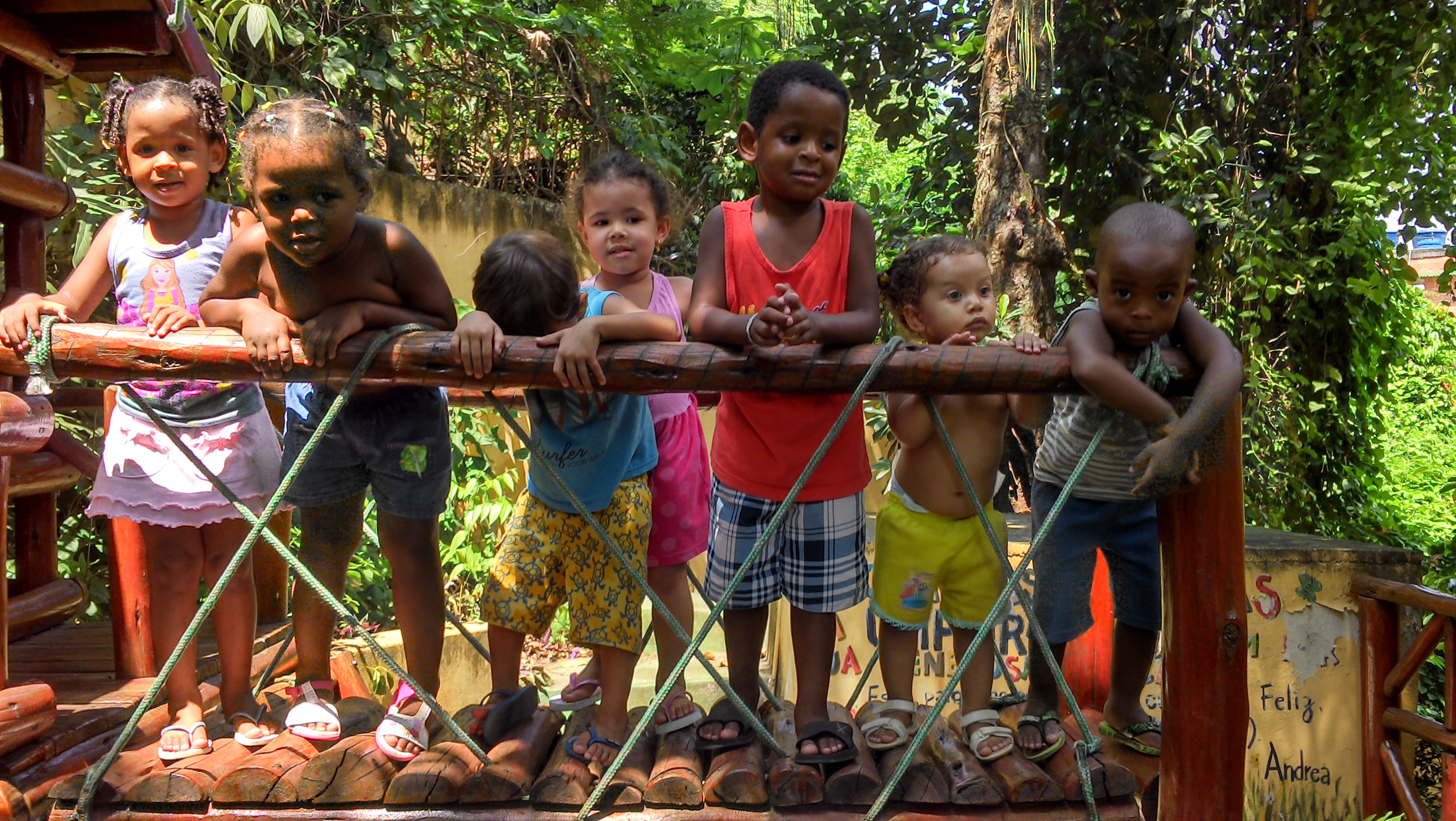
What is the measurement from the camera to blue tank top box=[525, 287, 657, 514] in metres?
2.30

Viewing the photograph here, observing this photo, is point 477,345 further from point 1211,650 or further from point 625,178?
point 1211,650

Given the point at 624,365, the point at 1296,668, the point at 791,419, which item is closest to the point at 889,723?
the point at 791,419

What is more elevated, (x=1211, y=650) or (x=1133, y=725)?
(x=1211, y=650)

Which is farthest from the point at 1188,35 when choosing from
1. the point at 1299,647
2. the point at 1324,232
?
the point at 1299,647

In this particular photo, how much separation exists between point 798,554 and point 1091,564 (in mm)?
671

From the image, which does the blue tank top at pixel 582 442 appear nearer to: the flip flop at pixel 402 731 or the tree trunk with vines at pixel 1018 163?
the flip flop at pixel 402 731

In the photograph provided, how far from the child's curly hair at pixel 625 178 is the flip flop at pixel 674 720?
1.22 meters

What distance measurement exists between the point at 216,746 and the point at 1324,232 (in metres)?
5.55

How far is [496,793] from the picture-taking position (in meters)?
2.00

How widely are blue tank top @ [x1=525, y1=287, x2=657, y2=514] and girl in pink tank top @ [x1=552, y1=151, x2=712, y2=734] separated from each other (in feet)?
0.62

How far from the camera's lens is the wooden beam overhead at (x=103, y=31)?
2791 millimetres

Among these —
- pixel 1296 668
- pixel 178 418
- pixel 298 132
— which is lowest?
pixel 1296 668

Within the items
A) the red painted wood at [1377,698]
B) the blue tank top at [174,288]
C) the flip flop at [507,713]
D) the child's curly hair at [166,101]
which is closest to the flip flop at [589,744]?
the flip flop at [507,713]

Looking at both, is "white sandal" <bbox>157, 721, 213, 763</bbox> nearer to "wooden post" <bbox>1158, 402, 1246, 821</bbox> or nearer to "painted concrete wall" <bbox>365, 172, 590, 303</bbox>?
"wooden post" <bbox>1158, 402, 1246, 821</bbox>
